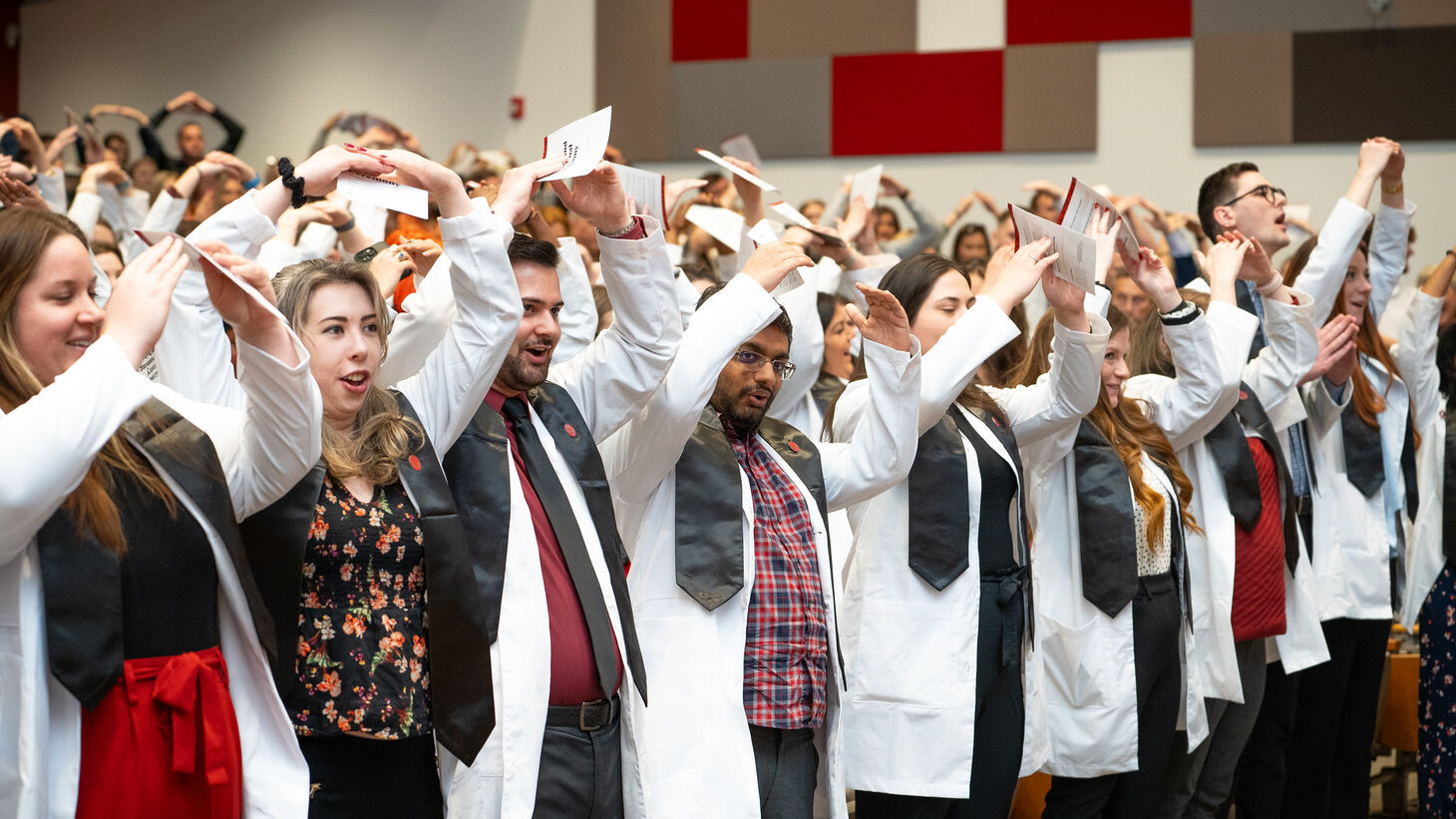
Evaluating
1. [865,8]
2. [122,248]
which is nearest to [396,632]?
[122,248]

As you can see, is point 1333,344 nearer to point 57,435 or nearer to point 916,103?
point 57,435

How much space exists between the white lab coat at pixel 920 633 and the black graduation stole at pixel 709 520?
30 cm

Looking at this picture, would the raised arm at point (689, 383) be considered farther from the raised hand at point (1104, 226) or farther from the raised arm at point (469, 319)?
the raised hand at point (1104, 226)

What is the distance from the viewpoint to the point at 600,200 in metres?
2.55

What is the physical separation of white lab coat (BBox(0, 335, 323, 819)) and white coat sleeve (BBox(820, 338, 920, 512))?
1285 mm

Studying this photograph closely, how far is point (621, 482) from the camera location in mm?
2768

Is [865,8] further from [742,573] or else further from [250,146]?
[742,573]

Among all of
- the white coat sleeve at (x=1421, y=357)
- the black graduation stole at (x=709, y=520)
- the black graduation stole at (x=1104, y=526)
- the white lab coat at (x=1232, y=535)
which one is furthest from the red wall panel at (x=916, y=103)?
the black graduation stole at (x=709, y=520)

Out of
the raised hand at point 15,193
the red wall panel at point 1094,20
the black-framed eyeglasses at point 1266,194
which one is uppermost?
the red wall panel at point 1094,20

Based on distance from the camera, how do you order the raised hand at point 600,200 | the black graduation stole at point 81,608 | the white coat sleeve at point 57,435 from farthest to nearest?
the raised hand at point 600,200 → the black graduation stole at point 81,608 → the white coat sleeve at point 57,435

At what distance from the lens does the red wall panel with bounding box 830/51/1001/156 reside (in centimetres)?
843

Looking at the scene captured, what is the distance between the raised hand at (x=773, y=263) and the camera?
2.77m

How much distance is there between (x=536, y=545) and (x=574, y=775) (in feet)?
A: 1.26

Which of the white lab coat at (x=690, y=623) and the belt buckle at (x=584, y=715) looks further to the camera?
the white lab coat at (x=690, y=623)
